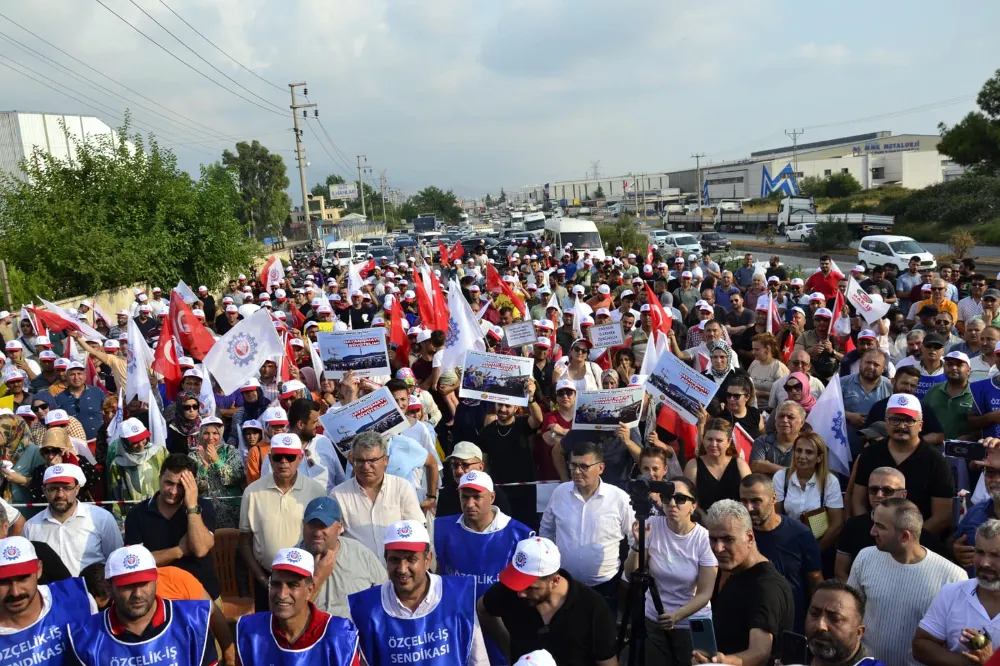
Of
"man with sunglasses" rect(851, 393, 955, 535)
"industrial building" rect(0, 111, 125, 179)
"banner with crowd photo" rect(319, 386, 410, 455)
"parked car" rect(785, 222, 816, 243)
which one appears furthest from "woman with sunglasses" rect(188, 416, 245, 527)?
"industrial building" rect(0, 111, 125, 179)

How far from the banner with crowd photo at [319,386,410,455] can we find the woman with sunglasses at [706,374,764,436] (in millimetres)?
2554

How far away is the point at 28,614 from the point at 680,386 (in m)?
4.69

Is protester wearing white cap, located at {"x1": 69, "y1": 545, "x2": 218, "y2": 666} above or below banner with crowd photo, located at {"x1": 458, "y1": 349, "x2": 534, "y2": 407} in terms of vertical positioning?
below

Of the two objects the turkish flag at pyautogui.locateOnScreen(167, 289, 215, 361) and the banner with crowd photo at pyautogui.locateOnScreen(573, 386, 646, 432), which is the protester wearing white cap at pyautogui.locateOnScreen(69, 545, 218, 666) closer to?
the banner with crowd photo at pyautogui.locateOnScreen(573, 386, 646, 432)

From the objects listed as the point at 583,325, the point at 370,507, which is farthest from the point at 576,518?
the point at 583,325

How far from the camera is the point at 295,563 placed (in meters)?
3.74

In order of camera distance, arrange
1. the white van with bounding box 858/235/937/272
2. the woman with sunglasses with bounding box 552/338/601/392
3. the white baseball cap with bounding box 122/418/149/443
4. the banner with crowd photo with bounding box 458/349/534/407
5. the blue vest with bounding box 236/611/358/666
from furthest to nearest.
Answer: the white van with bounding box 858/235/937/272, the woman with sunglasses with bounding box 552/338/601/392, the banner with crowd photo with bounding box 458/349/534/407, the white baseball cap with bounding box 122/418/149/443, the blue vest with bounding box 236/611/358/666

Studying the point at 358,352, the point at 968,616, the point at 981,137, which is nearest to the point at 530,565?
the point at 968,616

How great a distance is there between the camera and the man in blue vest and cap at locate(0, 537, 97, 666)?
3.87 m

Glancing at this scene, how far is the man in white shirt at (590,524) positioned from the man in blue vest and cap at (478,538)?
41cm

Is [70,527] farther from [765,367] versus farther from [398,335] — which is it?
[398,335]

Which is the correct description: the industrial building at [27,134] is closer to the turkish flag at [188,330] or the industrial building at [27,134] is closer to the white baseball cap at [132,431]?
the turkish flag at [188,330]

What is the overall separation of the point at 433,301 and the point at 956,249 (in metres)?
23.1

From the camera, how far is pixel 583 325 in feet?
35.9
